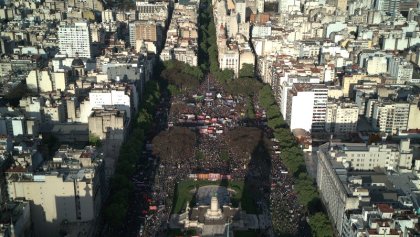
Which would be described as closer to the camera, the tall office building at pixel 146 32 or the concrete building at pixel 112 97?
the concrete building at pixel 112 97

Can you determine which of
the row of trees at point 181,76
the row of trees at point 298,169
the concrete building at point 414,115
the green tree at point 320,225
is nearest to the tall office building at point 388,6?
the row of trees at point 181,76

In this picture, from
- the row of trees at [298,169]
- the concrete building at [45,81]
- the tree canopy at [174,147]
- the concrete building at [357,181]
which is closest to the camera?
the concrete building at [357,181]

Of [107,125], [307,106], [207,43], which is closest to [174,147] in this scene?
[107,125]

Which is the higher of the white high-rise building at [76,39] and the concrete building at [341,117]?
the white high-rise building at [76,39]

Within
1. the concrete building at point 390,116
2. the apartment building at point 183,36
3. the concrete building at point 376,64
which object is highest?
the apartment building at point 183,36

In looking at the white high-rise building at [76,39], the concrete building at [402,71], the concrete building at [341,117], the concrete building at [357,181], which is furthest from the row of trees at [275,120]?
the concrete building at [402,71]

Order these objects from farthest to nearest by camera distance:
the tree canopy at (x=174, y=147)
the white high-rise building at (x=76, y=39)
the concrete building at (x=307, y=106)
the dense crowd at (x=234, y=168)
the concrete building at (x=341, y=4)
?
the concrete building at (x=341, y=4), the white high-rise building at (x=76, y=39), the concrete building at (x=307, y=106), the tree canopy at (x=174, y=147), the dense crowd at (x=234, y=168)

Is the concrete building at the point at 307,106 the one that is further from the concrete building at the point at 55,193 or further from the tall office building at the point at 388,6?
the tall office building at the point at 388,6

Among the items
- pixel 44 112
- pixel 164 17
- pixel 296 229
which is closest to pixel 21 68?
pixel 44 112
